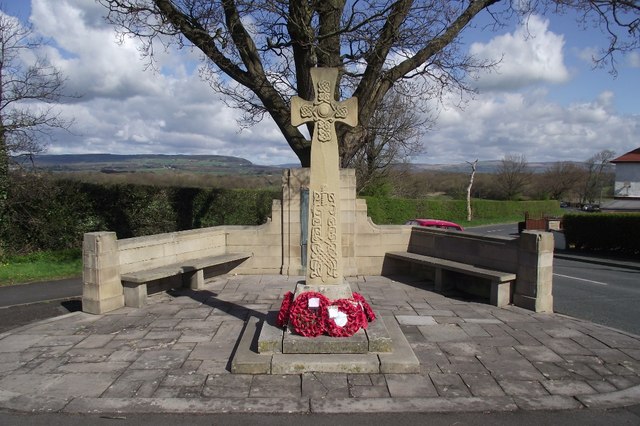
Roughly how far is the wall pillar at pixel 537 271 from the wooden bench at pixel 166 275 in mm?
5798

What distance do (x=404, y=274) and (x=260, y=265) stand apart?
341cm

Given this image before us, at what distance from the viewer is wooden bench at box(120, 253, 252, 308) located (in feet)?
25.6

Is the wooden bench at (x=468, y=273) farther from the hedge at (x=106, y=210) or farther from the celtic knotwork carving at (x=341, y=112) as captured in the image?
the hedge at (x=106, y=210)

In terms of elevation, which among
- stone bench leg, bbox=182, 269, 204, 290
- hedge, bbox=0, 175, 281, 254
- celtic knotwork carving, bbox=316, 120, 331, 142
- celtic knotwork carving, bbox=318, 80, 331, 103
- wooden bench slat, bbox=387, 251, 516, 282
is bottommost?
stone bench leg, bbox=182, 269, 204, 290

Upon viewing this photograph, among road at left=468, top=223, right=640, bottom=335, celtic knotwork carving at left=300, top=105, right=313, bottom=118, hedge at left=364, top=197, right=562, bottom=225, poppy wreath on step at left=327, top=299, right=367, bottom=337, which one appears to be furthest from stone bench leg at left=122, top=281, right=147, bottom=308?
hedge at left=364, top=197, right=562, bottom=225

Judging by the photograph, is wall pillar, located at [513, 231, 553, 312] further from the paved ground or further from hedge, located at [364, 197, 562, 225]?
hedge, located at [364, 197, 562, 225]

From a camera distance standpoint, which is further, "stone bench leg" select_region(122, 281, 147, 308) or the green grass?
the green grass

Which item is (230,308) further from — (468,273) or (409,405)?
(468,273)

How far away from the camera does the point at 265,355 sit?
5.28 metres

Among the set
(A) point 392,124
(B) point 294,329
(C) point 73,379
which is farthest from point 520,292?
(A) point 392,124

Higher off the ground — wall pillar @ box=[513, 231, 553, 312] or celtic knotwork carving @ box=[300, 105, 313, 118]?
celtic knotwork carving @ box=[300, 105, 313, 118]

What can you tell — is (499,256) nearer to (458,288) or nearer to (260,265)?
(458,288)

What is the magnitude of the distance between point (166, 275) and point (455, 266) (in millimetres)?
5372

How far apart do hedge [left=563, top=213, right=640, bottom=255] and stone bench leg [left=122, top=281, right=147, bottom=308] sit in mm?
18792
